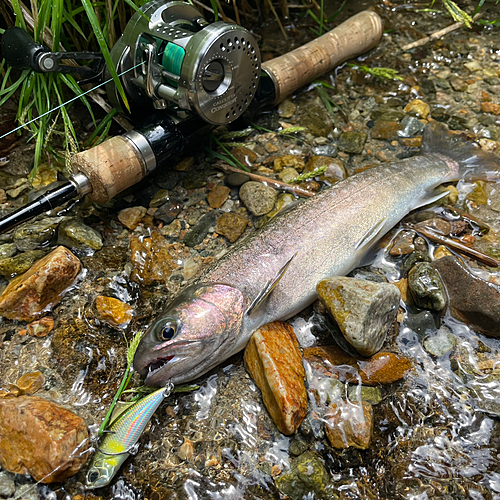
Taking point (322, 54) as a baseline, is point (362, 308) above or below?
below

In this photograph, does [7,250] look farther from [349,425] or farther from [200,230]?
[349,425]

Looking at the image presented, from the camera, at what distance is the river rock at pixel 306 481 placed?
2.16 metres

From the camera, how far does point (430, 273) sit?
2.81 meters

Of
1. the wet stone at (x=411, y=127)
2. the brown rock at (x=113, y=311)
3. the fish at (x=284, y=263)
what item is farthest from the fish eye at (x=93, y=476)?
the wet stone at (x=411, y=127)

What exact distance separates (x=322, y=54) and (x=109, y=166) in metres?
2.20

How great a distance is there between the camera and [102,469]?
7.23 ft

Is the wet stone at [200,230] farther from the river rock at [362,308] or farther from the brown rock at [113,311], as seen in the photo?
the river rock at [362,308]

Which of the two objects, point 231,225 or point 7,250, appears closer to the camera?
point 7,250

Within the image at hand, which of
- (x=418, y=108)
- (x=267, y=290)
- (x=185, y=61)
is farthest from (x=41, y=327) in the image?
(x=418, y=108)

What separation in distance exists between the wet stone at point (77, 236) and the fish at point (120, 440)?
4.07ft

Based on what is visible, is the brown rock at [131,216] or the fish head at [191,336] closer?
the fish head at [191,336]

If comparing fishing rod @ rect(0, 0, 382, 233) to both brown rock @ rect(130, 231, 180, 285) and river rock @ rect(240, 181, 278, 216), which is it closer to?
brown rock @ rect(130, 231, 180, 285)

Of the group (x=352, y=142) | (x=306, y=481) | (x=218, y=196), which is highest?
(x=218, y=196)

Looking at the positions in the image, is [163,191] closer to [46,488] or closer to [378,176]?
[378,176]
